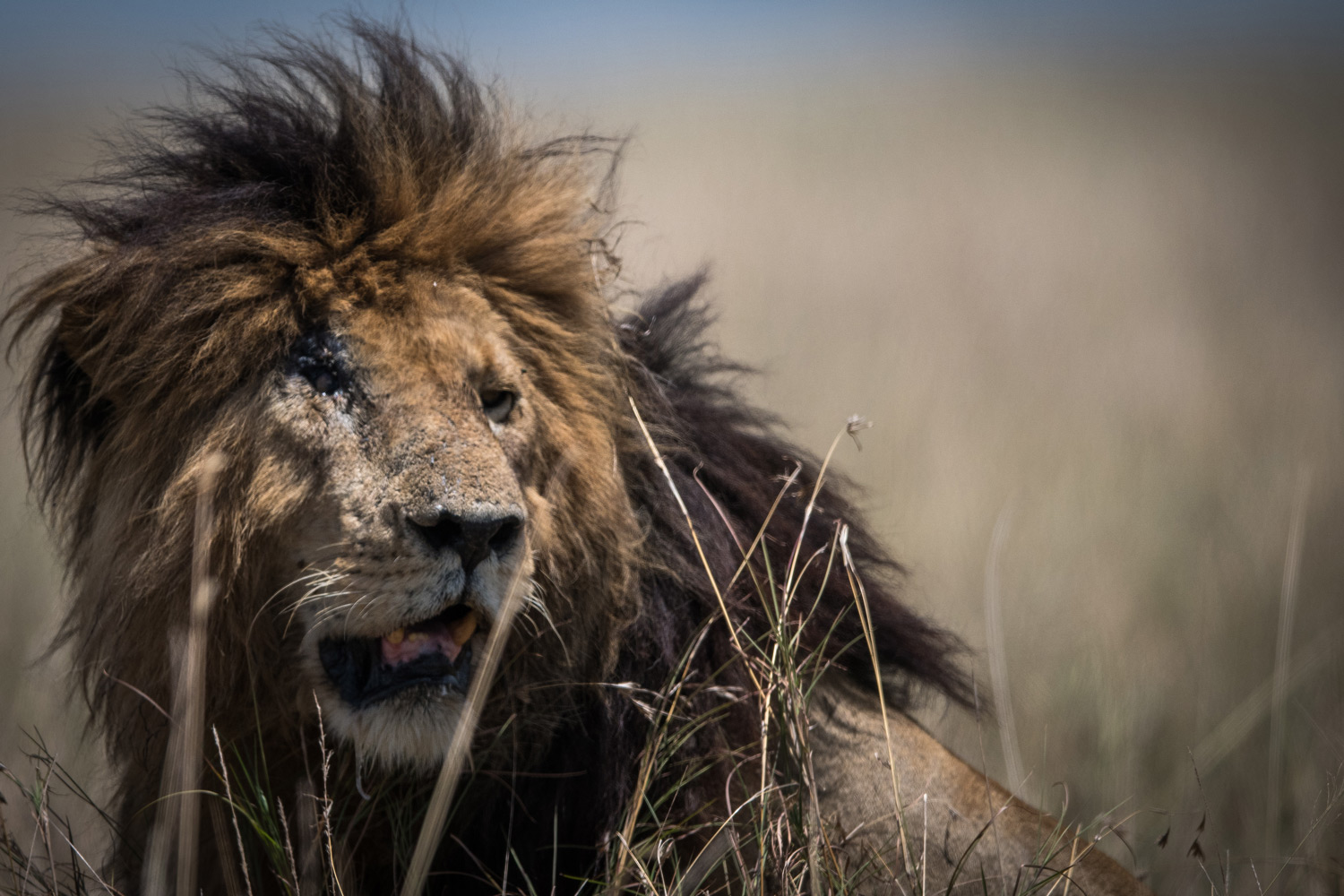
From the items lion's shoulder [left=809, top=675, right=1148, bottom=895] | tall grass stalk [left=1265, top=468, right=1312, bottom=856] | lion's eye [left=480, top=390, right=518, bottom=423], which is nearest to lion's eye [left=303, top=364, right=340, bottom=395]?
lion's eye [left=480, top=390, right=518, bottom=423]

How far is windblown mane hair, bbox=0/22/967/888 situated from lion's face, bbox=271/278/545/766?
0.38 feet

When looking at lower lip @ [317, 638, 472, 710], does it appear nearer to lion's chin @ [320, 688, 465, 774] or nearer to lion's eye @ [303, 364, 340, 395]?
lion's chin @ [320, 688, 465, 774]

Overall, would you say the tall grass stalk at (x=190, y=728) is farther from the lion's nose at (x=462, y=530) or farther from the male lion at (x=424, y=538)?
the lion's nose at (x=462, y=530)

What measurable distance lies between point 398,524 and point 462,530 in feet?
0.44

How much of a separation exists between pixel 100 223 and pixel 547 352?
111 cm

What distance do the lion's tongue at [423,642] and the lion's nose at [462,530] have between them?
6.9 inches

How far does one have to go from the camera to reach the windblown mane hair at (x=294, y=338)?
2492 millimetres

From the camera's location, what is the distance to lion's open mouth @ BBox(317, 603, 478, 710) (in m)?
2.39

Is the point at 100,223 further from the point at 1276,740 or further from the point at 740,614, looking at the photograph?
the point at 1276,740

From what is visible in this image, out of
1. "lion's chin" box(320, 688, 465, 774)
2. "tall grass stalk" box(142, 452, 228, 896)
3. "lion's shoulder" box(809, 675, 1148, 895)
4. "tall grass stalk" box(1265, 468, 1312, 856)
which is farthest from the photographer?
"tall grass stalk" box(1265, 468, 1312, 856)

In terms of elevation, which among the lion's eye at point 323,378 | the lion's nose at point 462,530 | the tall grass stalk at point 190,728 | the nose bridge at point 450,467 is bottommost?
the tall grass stalk at point 190,728

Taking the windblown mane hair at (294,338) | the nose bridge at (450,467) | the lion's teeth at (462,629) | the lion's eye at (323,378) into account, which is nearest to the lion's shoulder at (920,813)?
the windblown mane hair at (294,338)

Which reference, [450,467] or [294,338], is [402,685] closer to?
[450,467]

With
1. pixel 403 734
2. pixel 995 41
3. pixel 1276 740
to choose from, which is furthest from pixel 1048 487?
pixel 995 41
